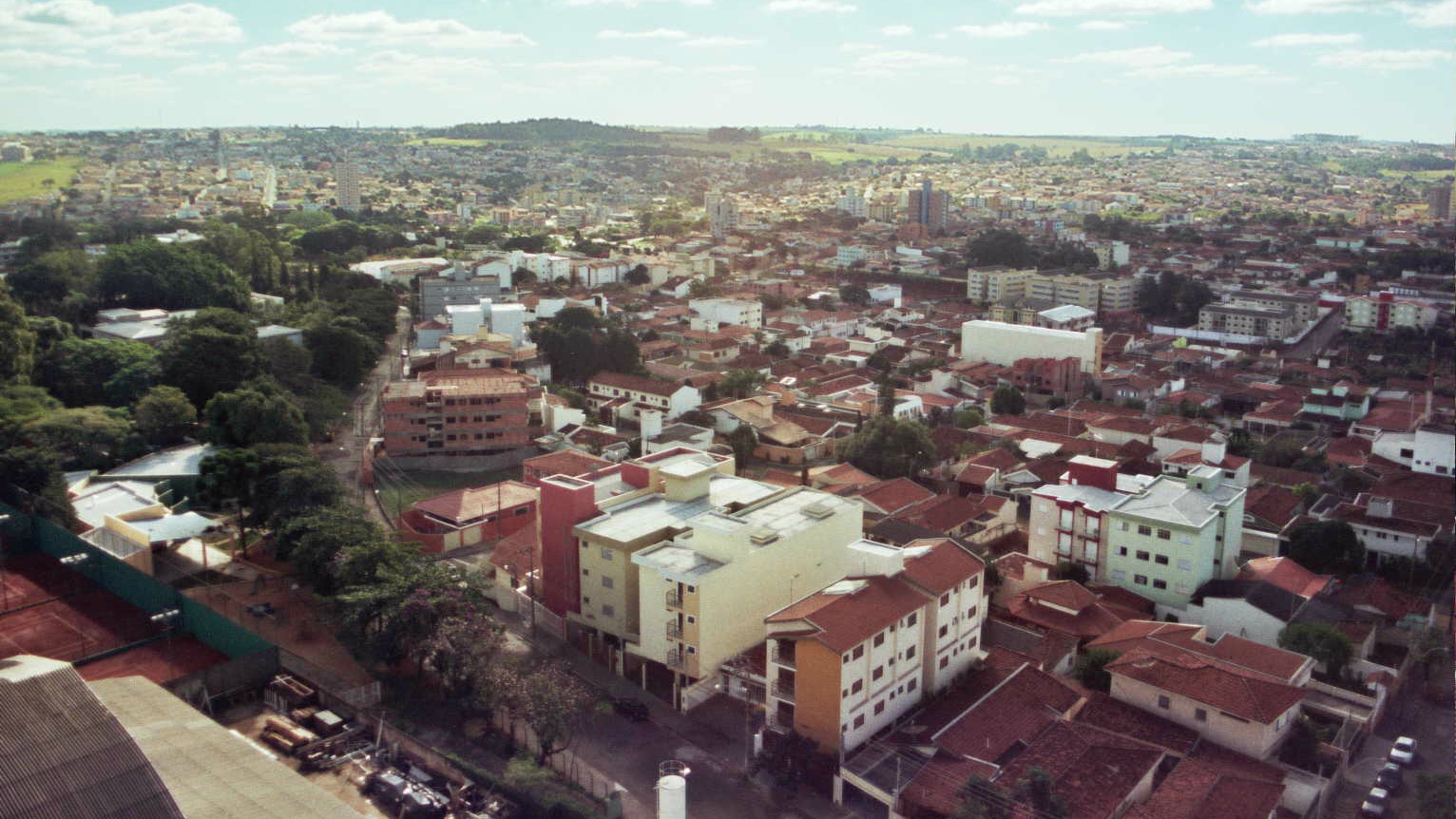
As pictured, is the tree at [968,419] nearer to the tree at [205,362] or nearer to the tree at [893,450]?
the tree at [893,450]

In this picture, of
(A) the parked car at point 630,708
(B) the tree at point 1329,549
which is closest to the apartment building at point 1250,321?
(B) the tree at point 1329,549

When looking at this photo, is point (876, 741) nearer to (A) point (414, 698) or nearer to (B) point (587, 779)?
(B) point (587, 779)

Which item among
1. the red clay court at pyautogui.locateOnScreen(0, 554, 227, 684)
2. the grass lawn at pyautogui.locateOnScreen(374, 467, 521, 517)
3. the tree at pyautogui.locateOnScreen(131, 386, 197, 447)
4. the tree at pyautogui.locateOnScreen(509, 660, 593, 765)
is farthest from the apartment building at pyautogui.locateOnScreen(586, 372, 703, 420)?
the tree at pyautogui.locateOnScreen(509, 660, 593, 765)

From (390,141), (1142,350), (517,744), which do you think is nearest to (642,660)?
(517,744)

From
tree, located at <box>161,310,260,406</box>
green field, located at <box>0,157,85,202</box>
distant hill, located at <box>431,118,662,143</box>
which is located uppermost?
distant hill, located at <box>431,118,662,143</box>

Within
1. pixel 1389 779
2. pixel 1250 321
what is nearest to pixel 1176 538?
pixel 1389 779

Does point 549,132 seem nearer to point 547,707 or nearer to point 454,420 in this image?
point 454,420

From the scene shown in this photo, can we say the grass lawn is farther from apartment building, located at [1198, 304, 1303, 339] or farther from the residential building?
apartment building, located at [1198, 304, 1303, 339]
